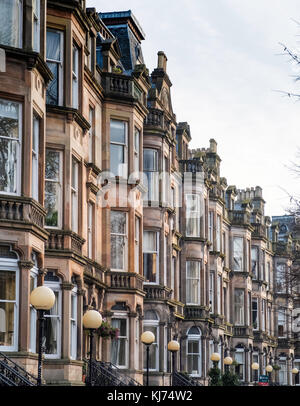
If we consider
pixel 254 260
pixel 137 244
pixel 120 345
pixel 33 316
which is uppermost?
pixel 254 260

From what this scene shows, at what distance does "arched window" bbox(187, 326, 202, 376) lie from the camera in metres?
53.8

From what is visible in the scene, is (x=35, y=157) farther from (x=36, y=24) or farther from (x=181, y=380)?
(x=181, y=380)

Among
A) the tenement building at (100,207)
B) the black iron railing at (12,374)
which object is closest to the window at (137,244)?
the tenement building at (100,207)

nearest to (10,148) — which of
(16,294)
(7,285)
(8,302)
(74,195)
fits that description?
(7,285)

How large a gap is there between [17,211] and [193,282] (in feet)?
104

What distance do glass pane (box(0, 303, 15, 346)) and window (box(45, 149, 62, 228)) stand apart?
19.9 ft

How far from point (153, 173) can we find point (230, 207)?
90.4ft

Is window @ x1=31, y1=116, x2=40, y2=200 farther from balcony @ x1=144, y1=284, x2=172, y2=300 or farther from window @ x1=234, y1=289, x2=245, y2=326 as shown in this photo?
window @ x1=234, y1=289, x2=245, y2=326

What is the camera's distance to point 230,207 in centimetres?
7181

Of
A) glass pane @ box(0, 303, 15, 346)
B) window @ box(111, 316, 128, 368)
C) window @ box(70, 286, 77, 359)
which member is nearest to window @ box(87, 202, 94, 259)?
window @ box(111, 316, 128, 368)

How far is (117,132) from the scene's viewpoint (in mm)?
38469

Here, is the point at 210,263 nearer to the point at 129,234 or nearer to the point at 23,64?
the point at 129,234
